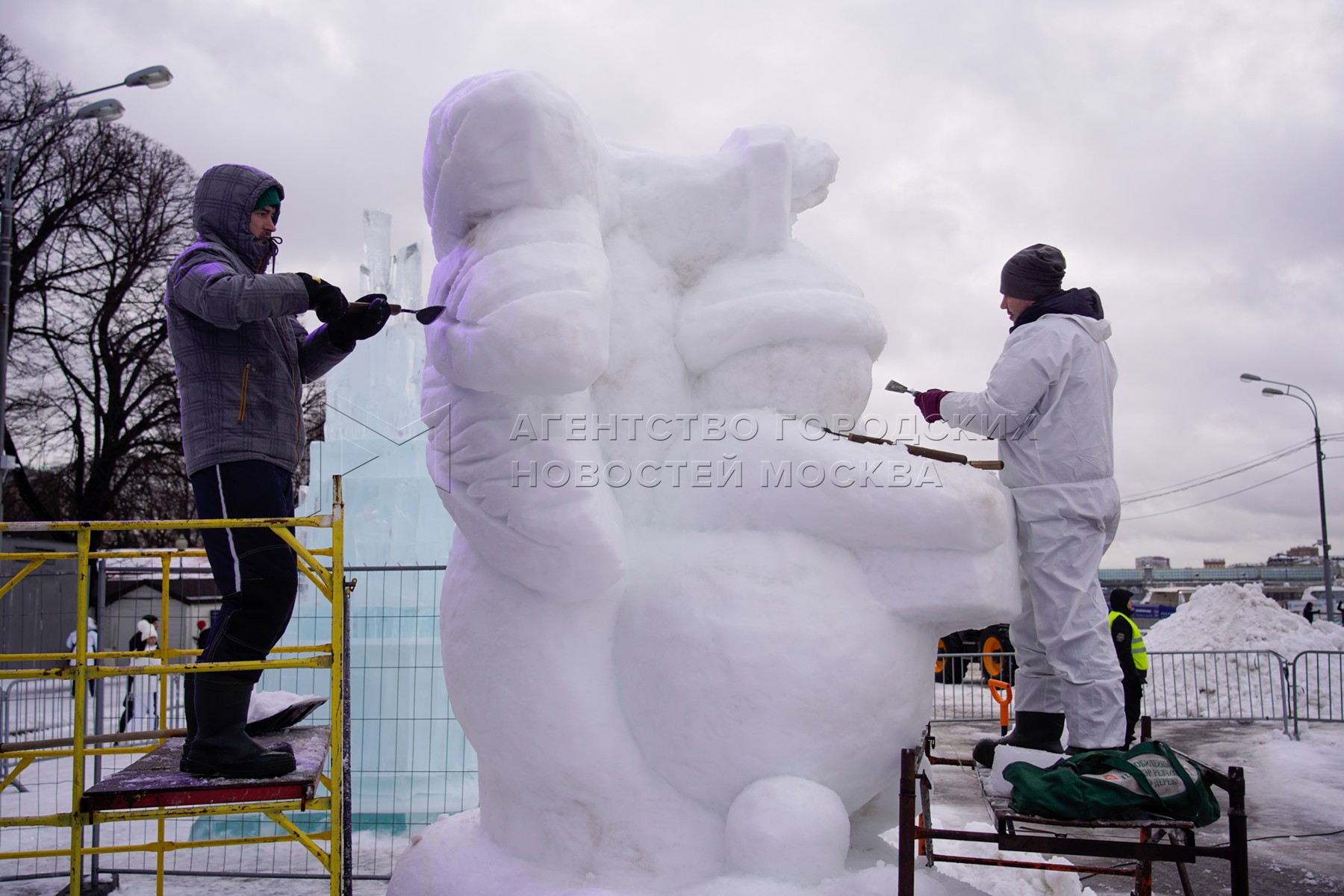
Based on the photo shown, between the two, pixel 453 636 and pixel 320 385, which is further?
pixel 320 385

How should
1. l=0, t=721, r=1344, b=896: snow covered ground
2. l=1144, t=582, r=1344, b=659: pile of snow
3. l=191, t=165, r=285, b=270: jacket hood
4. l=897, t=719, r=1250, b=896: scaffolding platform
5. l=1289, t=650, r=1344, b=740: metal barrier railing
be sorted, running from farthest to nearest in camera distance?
1. l=1144, t=582, r=1344, b=659: pile of snow
2. l=1289, t=650, r=1344, b=740: metal barrier railing
3. l=0, t=721, r=1344, b=896: snow covered ground
4. l=191, t=165, r=285, b=270: jacket hood
5. l=897, t=719, r=1250, b=896: scaffolding platform

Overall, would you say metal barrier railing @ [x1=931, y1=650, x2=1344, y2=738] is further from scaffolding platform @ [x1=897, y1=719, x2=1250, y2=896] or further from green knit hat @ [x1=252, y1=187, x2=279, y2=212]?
green knit hat @ [x1=252, y1=187, x2=279, y2=212]

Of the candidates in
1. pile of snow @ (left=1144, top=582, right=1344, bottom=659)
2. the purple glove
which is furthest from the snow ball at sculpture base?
pile of snow @ (left=1144, top=582, right=1344, bottom=659)

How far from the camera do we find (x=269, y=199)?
3.24m

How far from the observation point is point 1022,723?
10.4 ft

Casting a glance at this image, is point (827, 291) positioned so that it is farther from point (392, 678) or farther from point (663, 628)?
point (392, 678)

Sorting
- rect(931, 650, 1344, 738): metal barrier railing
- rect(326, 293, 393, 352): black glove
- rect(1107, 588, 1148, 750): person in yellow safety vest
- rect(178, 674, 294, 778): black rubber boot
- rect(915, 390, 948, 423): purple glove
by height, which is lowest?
rect(931, 650, 1344, 738): metal barrier railing

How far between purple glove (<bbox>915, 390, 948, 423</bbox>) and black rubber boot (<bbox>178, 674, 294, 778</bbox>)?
2.35 m

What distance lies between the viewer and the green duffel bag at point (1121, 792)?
2.46 meters

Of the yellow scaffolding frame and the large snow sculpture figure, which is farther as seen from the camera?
the yellow scaffolding frame

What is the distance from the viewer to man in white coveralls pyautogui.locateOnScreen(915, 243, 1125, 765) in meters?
2.97

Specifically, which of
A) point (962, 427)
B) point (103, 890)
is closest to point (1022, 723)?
point (962, 427)

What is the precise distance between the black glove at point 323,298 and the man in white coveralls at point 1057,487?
1.90m

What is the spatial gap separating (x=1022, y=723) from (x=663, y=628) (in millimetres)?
1365
